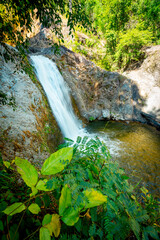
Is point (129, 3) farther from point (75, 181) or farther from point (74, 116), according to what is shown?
point (75, 181)

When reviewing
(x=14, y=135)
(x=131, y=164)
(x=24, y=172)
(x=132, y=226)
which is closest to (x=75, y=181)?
(x=24, y=172)

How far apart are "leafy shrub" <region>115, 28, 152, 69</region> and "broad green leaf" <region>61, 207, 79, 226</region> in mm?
14815

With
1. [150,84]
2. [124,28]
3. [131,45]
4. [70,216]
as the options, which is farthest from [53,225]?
[124,28]

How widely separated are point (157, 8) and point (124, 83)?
36.9 ft

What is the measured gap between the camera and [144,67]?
35.5ft

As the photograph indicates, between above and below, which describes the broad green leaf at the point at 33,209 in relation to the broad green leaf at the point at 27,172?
below

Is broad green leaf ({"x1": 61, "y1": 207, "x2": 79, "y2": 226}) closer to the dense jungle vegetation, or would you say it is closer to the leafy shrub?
the dense jungle vegetation

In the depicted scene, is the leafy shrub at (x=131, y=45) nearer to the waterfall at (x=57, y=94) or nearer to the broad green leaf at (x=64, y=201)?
the waterfall at (x=57, y=94)

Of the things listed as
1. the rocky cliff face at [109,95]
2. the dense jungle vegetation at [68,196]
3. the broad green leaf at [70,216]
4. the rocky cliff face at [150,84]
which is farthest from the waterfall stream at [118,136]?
the broad green leaf at [70,216]

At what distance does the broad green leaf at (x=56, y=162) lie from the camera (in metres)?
A: 0.82

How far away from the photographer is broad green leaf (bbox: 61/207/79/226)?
2.10ft

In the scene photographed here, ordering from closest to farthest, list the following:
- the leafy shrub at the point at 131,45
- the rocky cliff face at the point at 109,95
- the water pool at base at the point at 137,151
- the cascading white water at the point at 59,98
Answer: the water pool at base at the point at 137,151, the cascading white water at the point at 59,98, the rocky cliff face at the point at 109,95, the leafy shrub at the point at 131,45

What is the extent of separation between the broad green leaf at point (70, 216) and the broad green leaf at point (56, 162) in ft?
0.87

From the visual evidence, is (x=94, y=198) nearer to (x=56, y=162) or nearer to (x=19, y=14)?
(x=56, y=162)
